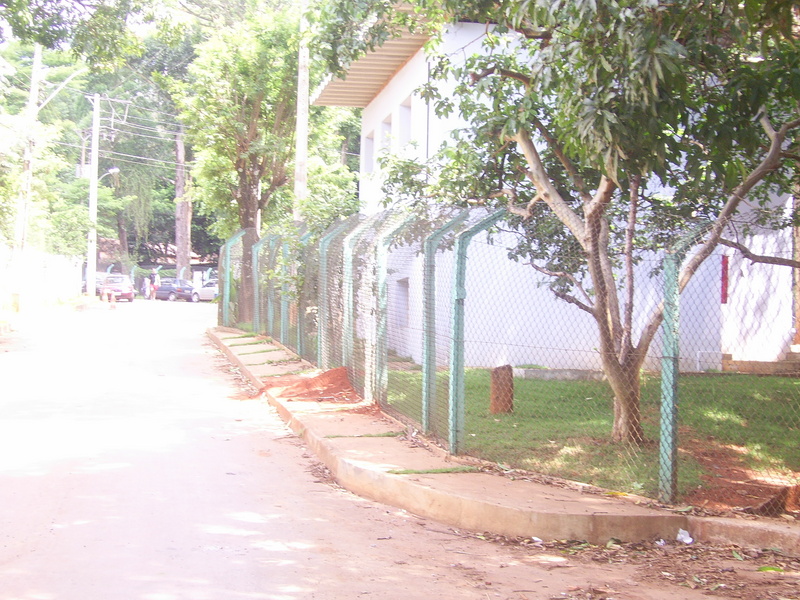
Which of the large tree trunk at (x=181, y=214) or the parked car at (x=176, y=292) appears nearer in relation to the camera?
the parked car at (x=176, y=292)

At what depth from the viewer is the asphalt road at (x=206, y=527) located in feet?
15.2

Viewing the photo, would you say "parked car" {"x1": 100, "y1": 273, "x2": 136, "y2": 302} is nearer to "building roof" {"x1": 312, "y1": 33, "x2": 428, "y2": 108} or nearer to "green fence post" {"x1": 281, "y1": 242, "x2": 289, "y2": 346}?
"building roof" {"x1": 312, "y1": 33, "x2": 428, "y2": 108}

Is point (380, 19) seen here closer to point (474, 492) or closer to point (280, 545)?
point (474, 492)

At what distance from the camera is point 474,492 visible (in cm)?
628

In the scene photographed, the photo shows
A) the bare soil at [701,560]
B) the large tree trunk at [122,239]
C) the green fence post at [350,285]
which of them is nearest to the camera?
the bare soil at [701,560]

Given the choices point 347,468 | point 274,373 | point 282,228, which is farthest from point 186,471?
point 282,228

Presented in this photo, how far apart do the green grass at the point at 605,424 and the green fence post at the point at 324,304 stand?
2.08m

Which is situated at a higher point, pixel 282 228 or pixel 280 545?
pixel 282 228

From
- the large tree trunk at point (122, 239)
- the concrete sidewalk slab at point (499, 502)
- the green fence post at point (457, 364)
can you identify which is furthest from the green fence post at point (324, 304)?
the large tree trunk at point (122, 239)

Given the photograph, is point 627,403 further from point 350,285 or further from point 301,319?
point 301,319

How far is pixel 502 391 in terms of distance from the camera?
9.92 m

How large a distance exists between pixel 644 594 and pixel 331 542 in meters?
1.85

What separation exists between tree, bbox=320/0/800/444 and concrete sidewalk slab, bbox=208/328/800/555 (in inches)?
63.6

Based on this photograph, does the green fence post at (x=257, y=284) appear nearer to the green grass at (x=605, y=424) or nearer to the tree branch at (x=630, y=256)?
the green grass at (x=605, y=424)
